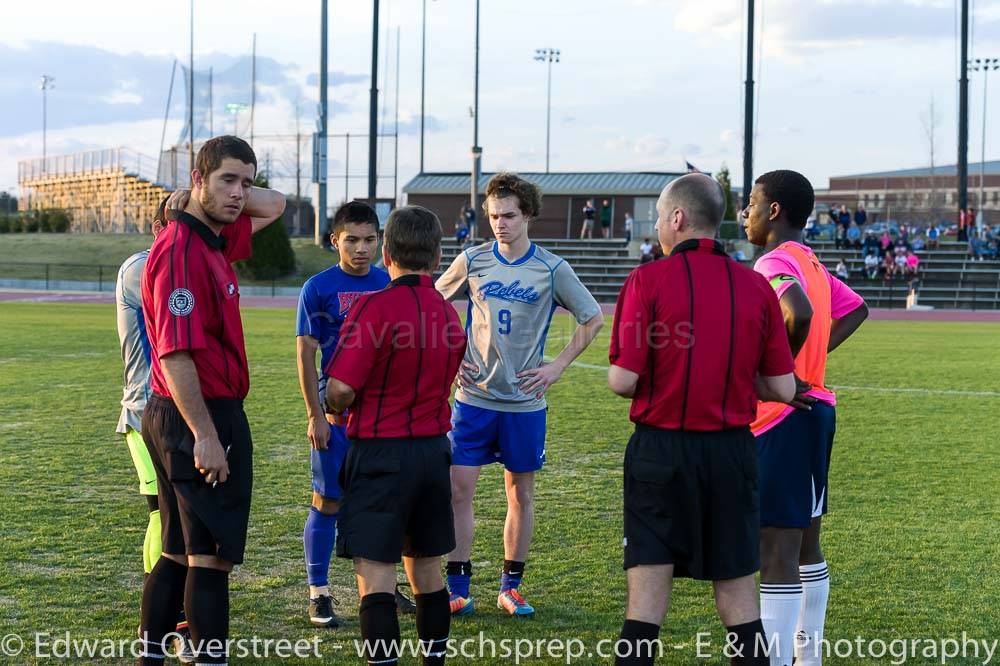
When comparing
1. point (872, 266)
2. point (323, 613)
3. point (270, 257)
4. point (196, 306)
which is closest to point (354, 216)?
point (196, 306)

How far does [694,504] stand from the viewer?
3.36 metres

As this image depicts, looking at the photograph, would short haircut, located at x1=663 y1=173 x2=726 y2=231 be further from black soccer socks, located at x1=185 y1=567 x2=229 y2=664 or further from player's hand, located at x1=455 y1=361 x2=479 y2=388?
black soccer socks, located at x1=185 y1=567 x2=229 y2=664

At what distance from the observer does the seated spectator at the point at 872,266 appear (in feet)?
116

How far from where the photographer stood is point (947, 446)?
9242mm

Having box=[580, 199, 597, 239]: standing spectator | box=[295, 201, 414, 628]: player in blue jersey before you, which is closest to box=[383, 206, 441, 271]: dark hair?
box=[295, 201, 414, 628]: player in blue jersey

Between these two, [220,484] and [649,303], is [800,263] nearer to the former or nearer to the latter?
[649,303]

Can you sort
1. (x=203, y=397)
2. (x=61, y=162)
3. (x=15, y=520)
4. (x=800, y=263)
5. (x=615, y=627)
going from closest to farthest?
(x=203, y=397), (x=800, y=263), (x=615, y=627), (x=15, y=520), (x=61, y=162)

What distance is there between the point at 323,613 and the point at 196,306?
71.9 inches

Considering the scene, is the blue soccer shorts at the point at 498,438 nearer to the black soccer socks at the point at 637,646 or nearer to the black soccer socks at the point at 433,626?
the black soccer socks at the point at 433,626

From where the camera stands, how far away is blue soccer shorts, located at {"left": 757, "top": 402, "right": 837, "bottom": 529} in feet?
12.3

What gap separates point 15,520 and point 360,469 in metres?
3.75

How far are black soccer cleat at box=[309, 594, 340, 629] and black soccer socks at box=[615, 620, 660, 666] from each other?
70.0 inches

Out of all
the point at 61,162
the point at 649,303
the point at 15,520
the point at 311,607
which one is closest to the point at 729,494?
the point at 649,303

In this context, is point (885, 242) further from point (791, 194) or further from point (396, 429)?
point (396, 429)
